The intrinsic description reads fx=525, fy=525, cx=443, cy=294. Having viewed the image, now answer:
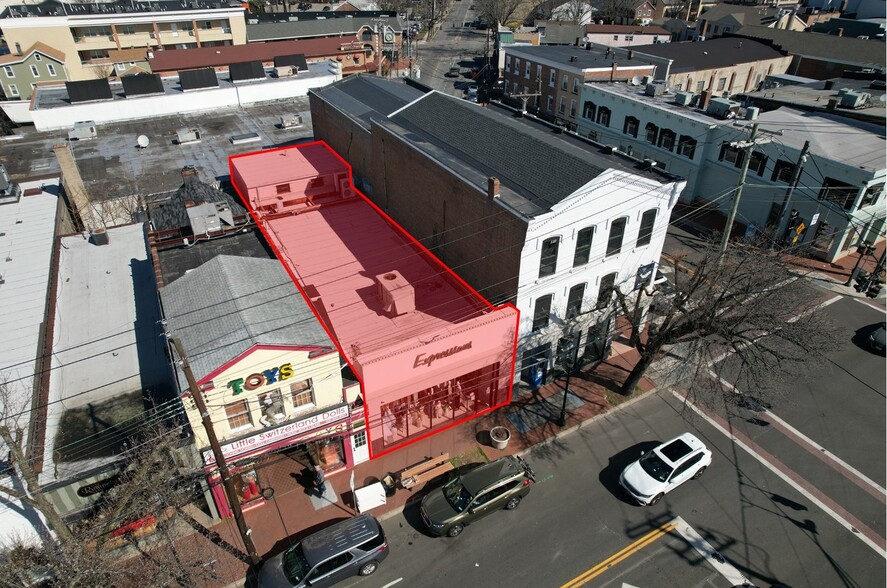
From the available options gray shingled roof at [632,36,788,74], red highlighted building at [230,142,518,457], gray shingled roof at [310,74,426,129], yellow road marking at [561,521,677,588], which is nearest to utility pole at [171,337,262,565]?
red highlighted building at [230,142,518,457]

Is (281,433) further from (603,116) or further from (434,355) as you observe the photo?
(603,116)

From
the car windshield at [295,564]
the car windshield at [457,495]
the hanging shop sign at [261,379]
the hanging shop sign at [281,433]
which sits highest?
the hanging shop sign at [261,379]

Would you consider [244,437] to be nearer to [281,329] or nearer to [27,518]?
[281,329]

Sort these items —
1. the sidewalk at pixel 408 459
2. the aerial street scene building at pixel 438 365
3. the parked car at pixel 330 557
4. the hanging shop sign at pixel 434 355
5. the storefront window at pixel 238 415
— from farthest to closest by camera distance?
1. the hanging shop sign at pixel 434 355
2. the sidewalk at pixel 408 459
3. the storefront window at pixel 238 415
4. the aerial street scene building at pixel 438 365
5. the parked car at pixel 330 557

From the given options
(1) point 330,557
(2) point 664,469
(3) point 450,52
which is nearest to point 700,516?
(2) point 664,469

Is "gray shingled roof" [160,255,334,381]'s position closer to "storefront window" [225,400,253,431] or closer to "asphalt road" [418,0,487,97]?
"storefront window" [225,400,253,431]

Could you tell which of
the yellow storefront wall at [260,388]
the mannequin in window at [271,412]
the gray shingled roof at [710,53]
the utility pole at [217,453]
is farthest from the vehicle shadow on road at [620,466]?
the gray shingled roof at [710,53]

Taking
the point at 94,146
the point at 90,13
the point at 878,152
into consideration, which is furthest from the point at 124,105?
A: the point at 878,152

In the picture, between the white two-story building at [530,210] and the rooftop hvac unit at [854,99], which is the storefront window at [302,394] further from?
the rooftop hvac unit at [854,99]
